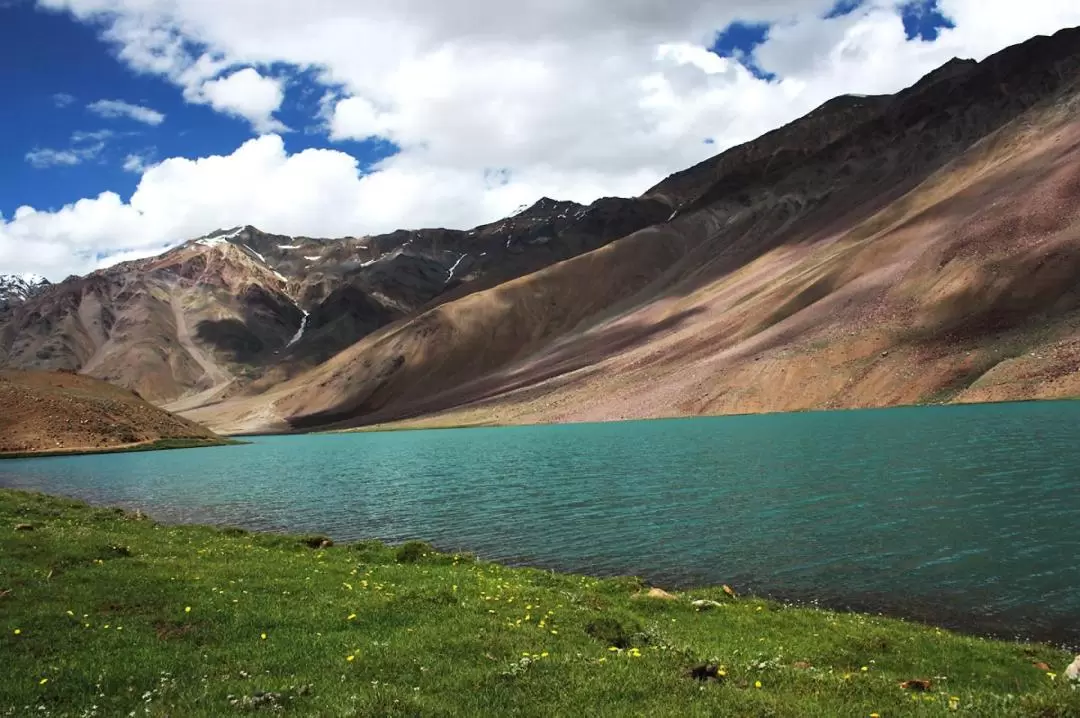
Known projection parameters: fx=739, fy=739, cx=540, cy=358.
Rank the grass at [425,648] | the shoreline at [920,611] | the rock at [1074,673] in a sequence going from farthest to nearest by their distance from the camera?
the shoreline at [920,611], the rock at [1074,673], the grass at [425,648]

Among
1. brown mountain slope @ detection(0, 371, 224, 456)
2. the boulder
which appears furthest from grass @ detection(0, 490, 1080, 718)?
brown mountain slope @ detection(0, 371, 224, 456)

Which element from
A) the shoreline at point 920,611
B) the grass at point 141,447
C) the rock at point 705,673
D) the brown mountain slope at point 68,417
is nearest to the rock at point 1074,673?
the rock at point 705,673

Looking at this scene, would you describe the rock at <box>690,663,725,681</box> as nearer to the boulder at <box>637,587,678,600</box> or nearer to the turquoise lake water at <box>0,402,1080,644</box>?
the boulder at <box>637,587,678,600</box>

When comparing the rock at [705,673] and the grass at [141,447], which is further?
the grass at [141,447]

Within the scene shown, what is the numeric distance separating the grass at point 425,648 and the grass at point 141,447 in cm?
10475

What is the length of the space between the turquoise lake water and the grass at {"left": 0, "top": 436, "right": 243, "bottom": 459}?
25714mm

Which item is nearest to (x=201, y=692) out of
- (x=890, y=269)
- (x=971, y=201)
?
(x=890, y=269)

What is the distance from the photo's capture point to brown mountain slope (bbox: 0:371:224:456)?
376ft

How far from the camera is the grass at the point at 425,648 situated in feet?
36.7

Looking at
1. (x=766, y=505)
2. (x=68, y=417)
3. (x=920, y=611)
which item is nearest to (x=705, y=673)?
(x=920, y=611)

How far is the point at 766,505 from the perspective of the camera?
40031mm

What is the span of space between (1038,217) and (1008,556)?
129481 mm

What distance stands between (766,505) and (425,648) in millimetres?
29800

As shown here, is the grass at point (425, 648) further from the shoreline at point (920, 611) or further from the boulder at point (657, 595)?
the shoreline at point (920, 611)
